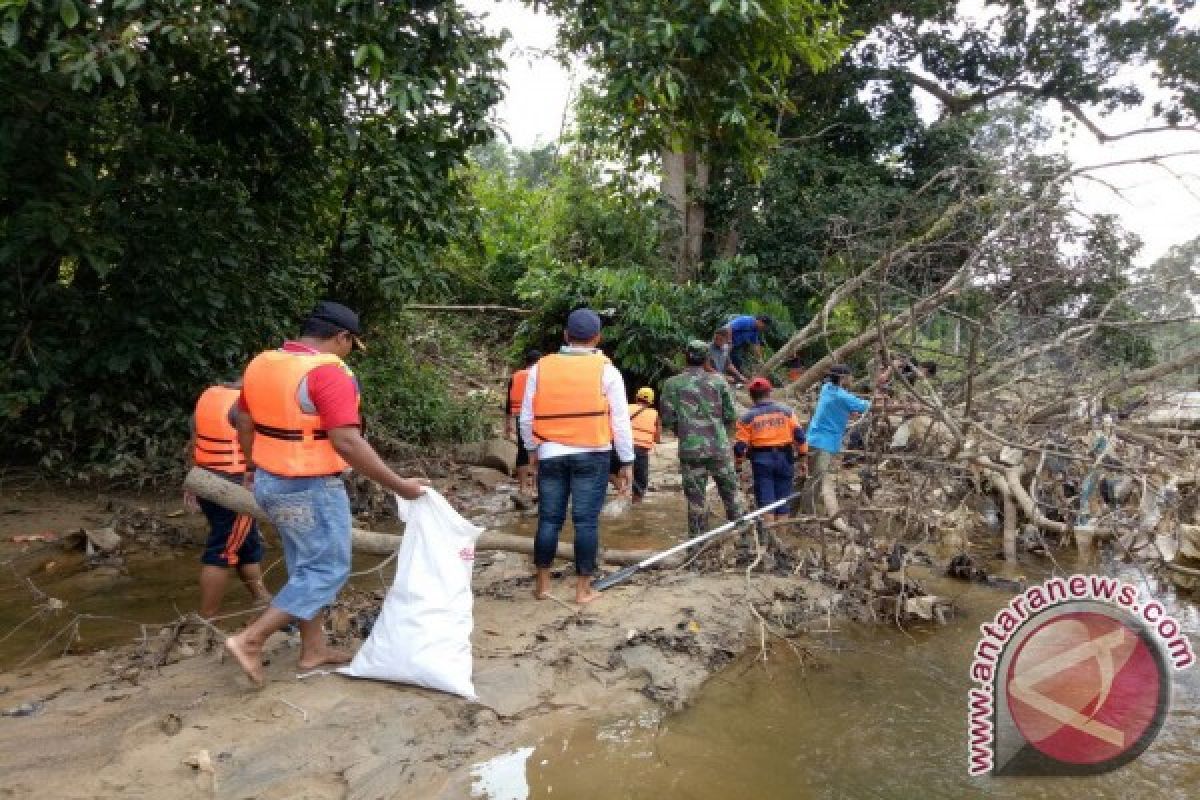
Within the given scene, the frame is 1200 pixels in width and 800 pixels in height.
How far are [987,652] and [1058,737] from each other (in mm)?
505

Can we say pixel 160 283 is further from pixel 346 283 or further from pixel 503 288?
pixel 503 288

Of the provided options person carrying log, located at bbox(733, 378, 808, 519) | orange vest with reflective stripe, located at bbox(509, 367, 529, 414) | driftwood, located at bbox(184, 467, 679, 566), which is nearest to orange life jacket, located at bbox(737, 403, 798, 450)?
person carrying log, located at bbox(733, 378, 808, 519)

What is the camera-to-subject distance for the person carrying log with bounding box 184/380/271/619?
439 cm

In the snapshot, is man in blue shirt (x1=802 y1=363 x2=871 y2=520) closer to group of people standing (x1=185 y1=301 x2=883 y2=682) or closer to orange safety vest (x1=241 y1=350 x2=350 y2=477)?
group of people standing (x1=185 y1=301 x2=883 y2=682)

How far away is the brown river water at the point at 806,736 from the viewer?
3.03 meters

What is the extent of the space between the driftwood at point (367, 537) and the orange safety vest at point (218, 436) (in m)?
0.09

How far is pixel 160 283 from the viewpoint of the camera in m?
6.78

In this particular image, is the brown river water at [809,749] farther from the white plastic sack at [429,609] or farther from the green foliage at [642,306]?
the green foliage at [642,306]

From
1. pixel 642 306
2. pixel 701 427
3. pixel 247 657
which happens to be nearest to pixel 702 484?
Result: pixel 701 427

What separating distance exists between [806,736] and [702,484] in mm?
2641

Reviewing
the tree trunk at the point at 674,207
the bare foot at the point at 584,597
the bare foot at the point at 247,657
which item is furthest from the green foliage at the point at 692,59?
the tree trunk at the point at 674,207

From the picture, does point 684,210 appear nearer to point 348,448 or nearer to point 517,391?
point 517,391

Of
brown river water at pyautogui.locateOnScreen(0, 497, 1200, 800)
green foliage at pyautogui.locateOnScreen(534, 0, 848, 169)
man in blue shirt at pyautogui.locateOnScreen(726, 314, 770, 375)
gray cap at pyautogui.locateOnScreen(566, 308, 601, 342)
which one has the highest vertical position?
green foliage at pyautogui.locateOnScreen(534, 0, 848, 169)

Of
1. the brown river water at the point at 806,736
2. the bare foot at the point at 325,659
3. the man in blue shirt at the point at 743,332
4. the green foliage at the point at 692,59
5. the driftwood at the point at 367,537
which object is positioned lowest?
the brown river water at the point at 806,736
